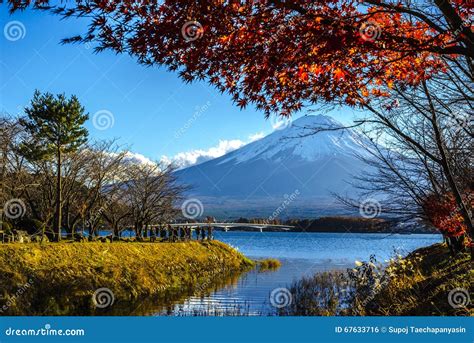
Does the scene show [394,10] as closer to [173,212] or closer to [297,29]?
[297,29]

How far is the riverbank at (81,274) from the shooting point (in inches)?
715

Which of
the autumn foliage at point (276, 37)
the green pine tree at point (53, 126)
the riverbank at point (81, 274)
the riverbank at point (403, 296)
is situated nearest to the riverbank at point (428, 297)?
the riverbank at point (403, 296)

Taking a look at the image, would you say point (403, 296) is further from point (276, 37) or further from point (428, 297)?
point (276, 37)

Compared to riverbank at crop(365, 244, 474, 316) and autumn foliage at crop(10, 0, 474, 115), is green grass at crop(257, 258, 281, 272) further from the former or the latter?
autumn foliage at crop(10, 0, 474, 115)

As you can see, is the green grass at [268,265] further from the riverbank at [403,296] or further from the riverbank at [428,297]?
the riverbank at [428,297]

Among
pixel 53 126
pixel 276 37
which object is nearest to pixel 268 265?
pixel 53 126

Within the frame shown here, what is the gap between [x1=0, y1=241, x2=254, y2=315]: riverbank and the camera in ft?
59.6

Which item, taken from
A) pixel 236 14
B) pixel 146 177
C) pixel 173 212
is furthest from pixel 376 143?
pixel 173 212

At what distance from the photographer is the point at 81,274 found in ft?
69.2

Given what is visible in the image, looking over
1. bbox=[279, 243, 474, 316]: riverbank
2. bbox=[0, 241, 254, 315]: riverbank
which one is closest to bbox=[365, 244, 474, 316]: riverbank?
bbox=[279, 243, 474, 316]: riverbank

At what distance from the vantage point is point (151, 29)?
741 centimetres

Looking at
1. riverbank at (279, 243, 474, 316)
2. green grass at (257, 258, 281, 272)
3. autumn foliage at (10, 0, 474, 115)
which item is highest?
autumn foliage at (10, 0, 474, 115)

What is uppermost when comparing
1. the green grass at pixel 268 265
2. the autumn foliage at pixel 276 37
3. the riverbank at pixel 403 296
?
the autumn foliage at pixel 276 37

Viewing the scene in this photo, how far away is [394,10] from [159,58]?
12.2ft
